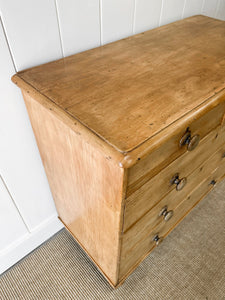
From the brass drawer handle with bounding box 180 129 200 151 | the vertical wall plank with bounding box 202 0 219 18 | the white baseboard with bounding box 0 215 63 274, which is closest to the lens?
the brass drawer handle with bounding box 180 129 200 151

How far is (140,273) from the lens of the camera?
1091 millimetres

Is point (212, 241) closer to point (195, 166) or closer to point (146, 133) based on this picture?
point (195, 166)

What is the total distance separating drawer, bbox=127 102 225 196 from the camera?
55 cm

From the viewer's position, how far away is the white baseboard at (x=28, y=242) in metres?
1.07

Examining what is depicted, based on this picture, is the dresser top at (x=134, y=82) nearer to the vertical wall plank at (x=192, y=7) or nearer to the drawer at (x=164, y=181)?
the drawer at (x=164, y=181)

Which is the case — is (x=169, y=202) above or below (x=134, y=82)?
below

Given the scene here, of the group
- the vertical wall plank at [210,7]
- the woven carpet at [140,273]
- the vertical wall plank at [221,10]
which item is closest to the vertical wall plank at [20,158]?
the woven carpet at [140,273]

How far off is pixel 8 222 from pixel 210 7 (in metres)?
1.51

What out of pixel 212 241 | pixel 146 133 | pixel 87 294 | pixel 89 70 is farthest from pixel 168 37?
pixel 87 294

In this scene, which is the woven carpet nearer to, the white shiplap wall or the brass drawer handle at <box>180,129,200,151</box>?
the white shiplap wall

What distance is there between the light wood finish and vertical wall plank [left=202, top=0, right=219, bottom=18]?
787 mm

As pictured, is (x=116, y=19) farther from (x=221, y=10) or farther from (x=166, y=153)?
(x=221, y=10)

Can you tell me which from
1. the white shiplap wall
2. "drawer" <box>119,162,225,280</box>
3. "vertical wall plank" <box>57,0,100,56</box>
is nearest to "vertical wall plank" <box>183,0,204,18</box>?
the white shiplap wall

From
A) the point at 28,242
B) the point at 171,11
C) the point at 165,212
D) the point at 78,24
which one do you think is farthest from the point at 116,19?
the point at 28,242
